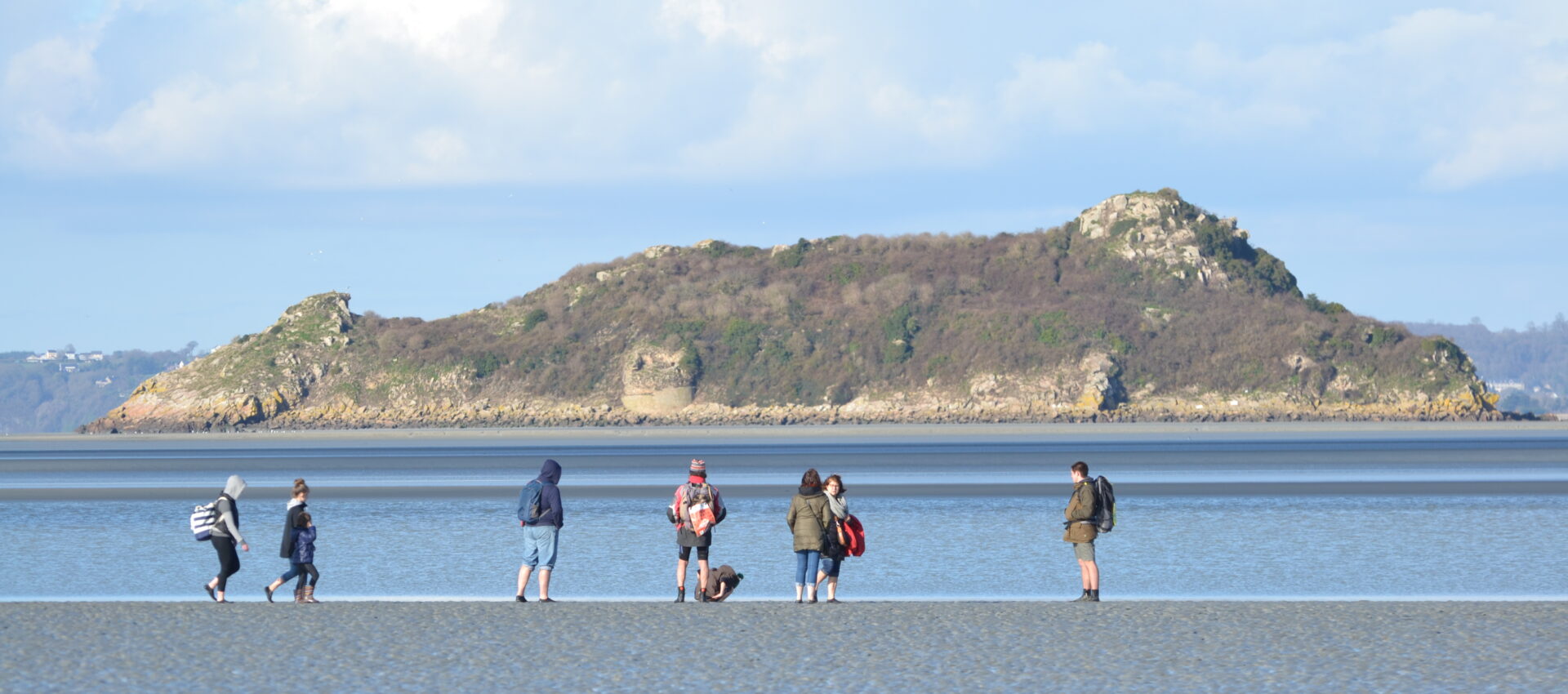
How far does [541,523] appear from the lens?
1634 cm

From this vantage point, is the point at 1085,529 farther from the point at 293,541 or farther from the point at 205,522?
the point at 205,522

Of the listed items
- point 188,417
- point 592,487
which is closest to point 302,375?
point 188,417

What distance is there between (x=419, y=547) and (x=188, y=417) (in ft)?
368

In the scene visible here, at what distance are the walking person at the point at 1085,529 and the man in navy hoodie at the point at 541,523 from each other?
527 centimetres

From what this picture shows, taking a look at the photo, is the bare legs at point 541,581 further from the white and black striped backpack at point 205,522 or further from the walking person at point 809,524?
the white and black striped backpack at point 205,522

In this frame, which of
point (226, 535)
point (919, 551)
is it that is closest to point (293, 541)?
point (226, 535)

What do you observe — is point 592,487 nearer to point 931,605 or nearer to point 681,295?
point 931,605

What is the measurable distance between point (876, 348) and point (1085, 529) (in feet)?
359

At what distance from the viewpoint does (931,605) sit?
15.8 meters

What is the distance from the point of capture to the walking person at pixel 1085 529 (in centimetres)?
1616

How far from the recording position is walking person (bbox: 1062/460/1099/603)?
16156 millimetres

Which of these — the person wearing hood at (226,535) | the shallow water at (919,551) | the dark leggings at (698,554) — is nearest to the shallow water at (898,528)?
the shallow water at (919,551)

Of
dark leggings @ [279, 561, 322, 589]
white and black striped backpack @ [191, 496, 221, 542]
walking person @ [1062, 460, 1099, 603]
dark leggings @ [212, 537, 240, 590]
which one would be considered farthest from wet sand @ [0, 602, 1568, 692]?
white and black striped backpack @ [191, 496, 221, 542]

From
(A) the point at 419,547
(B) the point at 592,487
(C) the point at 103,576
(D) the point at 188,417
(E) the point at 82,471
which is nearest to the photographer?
(C) the point at 103,576
